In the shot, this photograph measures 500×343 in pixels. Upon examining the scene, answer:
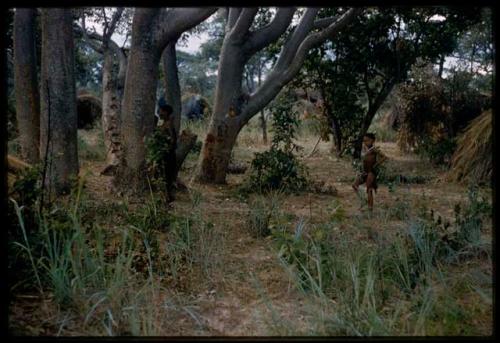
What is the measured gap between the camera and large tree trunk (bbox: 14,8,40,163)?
294 inches

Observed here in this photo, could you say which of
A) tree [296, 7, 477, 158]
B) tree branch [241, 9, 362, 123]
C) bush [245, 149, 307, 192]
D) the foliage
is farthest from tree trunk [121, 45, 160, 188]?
the foliage

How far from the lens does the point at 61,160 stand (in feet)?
22.1

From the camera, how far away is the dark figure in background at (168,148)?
242 inches

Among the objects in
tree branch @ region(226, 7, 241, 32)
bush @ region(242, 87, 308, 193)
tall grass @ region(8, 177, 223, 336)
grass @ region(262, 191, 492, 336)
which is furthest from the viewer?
tree branch @ region(226, 7, 241, 32)

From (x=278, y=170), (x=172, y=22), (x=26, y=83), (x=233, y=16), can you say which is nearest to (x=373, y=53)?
(x=233, y=16)

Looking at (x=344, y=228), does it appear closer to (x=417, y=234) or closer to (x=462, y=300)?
(x=417, y=234)

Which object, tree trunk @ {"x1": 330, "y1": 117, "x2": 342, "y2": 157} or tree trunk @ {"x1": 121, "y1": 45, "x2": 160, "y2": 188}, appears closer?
tree trunk @ {"x1": 121, "y1": 45, "x2": 160, "y2": 188}

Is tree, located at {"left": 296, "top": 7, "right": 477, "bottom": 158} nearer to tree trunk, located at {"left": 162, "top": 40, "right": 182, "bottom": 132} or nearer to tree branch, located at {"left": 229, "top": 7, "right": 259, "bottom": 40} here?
tree trunk, located at {"left": 162, "top": 40, "right": 182, "bottom": 132}

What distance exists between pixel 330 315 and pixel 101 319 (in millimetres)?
1433

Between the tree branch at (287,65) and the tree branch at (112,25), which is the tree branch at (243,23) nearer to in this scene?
the tree branch at (287,65)

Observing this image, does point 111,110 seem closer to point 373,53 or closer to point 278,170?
point 278,170

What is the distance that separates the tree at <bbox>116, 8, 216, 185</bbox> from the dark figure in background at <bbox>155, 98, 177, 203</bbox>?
0.27m

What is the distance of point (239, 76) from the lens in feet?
28.1

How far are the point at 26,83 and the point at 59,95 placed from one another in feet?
4.08
